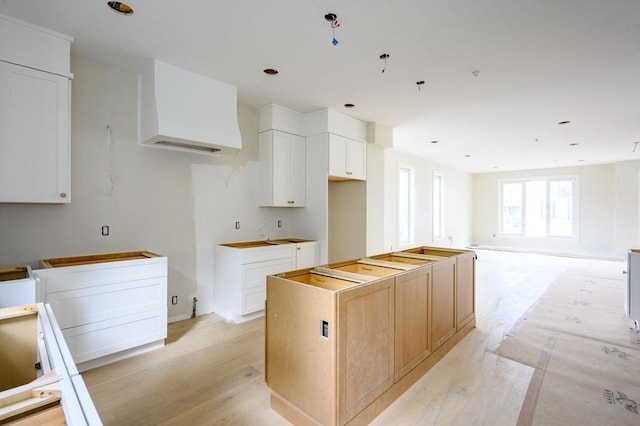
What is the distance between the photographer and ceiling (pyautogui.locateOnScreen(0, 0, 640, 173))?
214 cm

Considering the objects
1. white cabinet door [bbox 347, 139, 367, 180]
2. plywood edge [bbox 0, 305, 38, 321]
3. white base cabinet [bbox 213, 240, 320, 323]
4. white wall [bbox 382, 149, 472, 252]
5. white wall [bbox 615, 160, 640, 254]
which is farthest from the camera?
white wall [bbox 615, 160, 640, 254]

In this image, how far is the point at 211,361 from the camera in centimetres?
269

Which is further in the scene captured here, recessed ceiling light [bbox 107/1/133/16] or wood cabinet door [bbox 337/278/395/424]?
recessed ceiling light [bbox 107/1/133/16]

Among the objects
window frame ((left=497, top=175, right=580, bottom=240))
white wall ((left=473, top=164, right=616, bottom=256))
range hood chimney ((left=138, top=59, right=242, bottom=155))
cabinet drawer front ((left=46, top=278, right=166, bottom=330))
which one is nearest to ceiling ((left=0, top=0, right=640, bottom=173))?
range hood chimney ((left=138, top=59, right=242, bottom=155))

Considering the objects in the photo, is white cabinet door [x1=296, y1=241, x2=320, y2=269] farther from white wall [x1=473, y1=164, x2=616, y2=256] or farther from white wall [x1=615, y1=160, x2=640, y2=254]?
white wall [x1=473, y1=164, x2=616, y2=256]

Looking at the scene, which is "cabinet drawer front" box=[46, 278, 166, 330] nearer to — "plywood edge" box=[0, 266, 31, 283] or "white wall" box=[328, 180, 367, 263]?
"plywood edge" box=[0, 266, 31, 283]

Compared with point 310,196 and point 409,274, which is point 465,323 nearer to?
point 409,274

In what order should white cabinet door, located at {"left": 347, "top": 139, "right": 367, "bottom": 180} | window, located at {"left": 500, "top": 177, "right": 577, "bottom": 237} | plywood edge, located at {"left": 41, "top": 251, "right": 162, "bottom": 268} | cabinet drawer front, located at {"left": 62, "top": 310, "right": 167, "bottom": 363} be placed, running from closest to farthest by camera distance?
cabinet drawer front, located at {"left": 62, "top": 310, "right": 167, "bottom": 363}
plywood edge, located at {"left": 41, "top": 251, "right": 162, "bottom": 268}
white cabinet door, located at {"left": 347, "top": 139, "right": 367, "bottom": 180}
window, located at {"left": 500, "top": 177, "right": 577, "bottom": 237}

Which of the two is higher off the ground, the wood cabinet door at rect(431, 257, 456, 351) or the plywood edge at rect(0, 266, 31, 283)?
the plywood edge at rect(0, 266, 31, 283)

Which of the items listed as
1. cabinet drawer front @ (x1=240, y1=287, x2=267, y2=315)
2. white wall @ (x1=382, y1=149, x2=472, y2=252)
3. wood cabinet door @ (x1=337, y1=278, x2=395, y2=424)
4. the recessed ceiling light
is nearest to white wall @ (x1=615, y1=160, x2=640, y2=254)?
white wall @ (x1=382, y1=149, x2=472, y2=252)

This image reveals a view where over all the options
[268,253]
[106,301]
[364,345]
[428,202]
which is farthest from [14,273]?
[428,202]

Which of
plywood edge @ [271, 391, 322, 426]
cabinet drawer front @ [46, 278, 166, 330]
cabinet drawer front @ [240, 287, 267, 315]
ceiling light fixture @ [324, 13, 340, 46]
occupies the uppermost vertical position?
ceiling light fixture @ [324, 13, 340, 46]

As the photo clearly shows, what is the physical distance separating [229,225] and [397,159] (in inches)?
190

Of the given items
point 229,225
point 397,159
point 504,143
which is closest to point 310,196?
point 229,225
